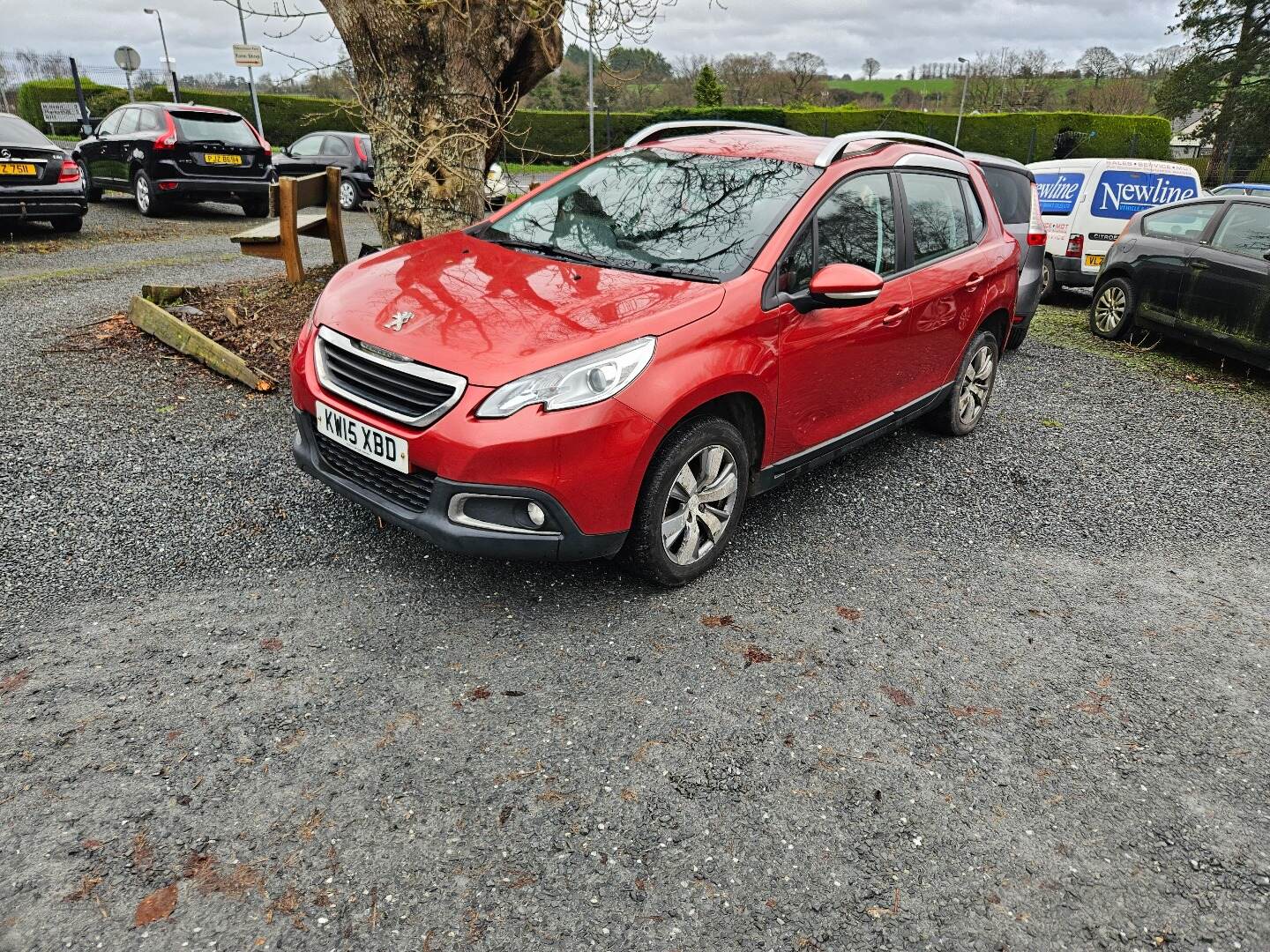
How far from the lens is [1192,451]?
19.8ft

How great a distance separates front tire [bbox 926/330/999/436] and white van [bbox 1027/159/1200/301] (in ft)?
18.9

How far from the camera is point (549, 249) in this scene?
4070 mm

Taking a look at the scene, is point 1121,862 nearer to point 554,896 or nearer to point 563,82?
Result: point 554,896

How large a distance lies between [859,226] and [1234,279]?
17.9ft

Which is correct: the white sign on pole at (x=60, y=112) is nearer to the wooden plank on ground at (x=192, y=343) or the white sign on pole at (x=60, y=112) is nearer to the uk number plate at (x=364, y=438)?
the wooden plank on ground at (x=192, y=343)

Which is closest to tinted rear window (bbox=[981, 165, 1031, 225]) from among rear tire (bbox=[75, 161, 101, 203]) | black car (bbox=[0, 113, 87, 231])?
black car (bbox=[0, 113, 87, 231])

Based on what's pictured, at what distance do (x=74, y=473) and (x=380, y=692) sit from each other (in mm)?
2535

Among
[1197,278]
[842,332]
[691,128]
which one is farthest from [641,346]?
[1197,278]

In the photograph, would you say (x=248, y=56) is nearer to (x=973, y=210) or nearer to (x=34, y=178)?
(x=34, y=178)

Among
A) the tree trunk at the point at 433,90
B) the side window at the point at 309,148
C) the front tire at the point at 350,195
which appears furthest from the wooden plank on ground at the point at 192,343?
the side window at the point at 309,148

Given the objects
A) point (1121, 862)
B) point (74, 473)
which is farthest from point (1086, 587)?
point (74, 473)

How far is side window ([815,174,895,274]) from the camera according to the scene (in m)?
3.97

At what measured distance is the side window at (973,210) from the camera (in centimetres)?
529

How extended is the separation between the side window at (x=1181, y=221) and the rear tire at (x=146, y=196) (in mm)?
13403
